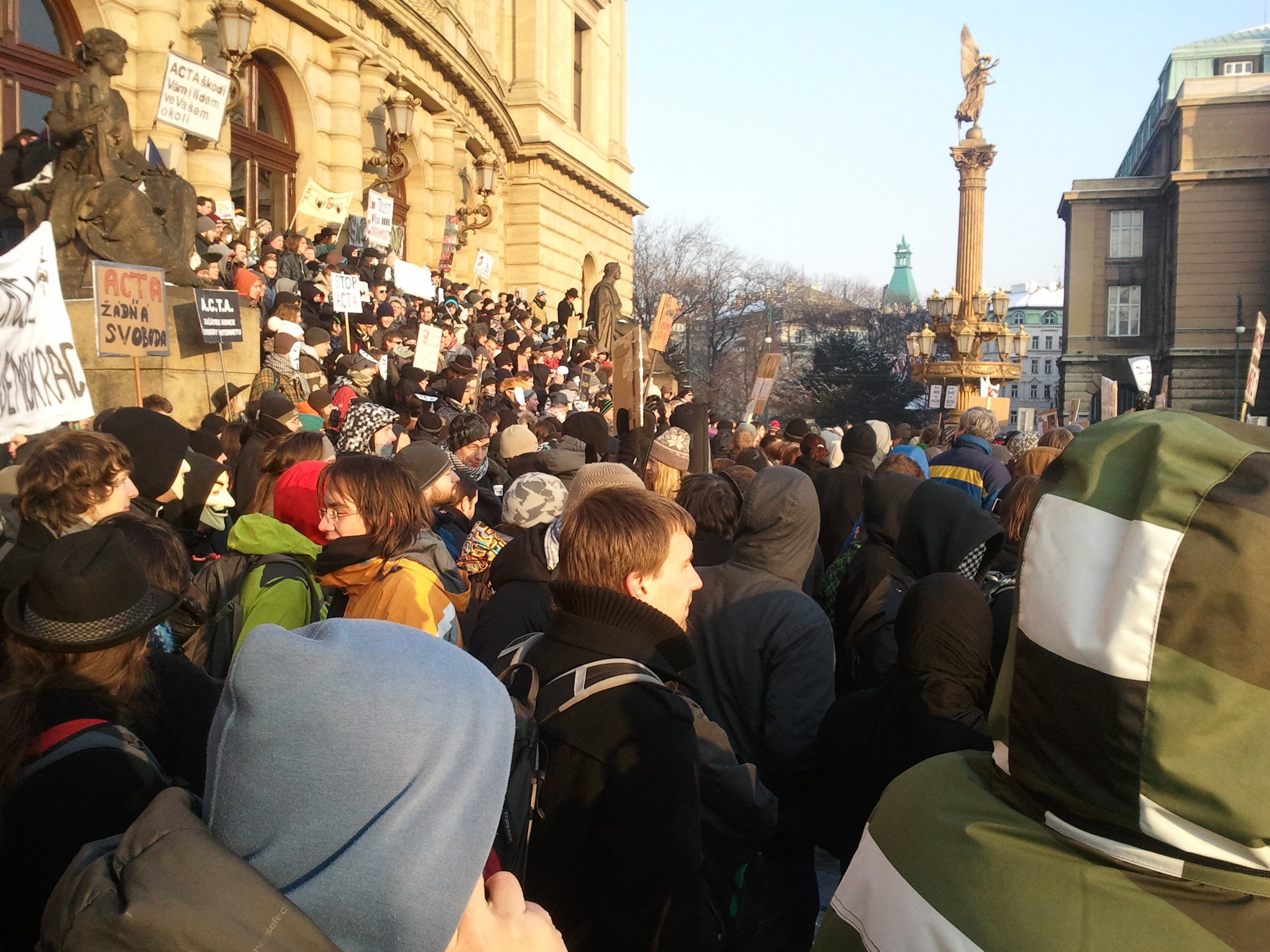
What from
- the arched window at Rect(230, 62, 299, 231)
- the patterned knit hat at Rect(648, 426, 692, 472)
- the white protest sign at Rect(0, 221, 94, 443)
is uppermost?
the arched window at Rect(230, 62, 299, 231)

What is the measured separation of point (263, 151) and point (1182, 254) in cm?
4866

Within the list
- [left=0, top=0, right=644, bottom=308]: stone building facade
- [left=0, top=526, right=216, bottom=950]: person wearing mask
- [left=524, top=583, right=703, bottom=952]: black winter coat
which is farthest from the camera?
[left=0, top=0, right=644, bottom=308]: stone building facade

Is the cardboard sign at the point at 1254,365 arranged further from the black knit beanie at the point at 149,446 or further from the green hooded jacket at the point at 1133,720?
the green hooded jacket at the point at 1133,720

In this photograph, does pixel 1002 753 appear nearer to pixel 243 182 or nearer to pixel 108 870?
pixel 108 870

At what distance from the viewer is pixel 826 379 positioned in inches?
2261

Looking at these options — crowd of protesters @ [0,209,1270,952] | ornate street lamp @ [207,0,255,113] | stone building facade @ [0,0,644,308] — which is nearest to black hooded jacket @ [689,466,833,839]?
crowd of protesters @ [0,209,1270,952]

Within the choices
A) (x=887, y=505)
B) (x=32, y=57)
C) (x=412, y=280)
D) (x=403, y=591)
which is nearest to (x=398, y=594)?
(x=403, y=591)

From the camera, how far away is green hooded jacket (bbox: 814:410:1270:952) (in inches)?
46.6

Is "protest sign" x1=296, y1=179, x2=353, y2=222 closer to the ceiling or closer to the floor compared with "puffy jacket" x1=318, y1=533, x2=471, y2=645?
closer to the ceiling

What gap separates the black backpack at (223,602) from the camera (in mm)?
3584

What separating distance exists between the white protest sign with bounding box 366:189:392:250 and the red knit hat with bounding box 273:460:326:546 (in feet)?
41.5

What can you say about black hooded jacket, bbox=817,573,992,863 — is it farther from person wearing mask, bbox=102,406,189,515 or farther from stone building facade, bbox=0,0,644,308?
stone building facade, bbox=0,0,644,308

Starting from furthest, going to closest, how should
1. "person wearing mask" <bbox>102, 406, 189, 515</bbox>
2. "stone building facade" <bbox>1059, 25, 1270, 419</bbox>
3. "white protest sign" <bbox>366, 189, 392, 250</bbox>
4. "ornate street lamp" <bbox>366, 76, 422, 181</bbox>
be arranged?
1. "stone building facade" <bbox>1059, 25, 1270, 419</bbox>
2. "ornate street lamp" <bbox>366, 76, 422, 181</bbox>
3. "white protest sign" <bbox>366, 189, 392, 250</bbox>
4. "person wearing mask" <bbox>102, 406, 189, 515</bbox>

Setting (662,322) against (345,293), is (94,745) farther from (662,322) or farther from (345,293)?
(345,293)
